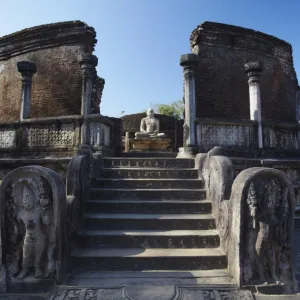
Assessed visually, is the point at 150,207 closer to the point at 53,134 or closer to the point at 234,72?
the point at 53,134

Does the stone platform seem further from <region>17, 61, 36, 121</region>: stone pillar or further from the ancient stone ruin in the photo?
<region>17, 61, 36, 121</region>: stone pillar

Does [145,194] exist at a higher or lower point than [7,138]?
lower

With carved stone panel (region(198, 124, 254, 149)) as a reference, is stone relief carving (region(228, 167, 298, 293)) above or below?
below

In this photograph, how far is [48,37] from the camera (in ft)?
40.6

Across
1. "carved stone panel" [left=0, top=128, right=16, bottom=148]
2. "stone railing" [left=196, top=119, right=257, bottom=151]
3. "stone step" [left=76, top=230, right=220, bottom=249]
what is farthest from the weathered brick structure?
"stone step" [left=76, top=230, right=220, bottom=249]

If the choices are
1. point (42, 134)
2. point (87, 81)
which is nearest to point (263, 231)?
point (42, 134)

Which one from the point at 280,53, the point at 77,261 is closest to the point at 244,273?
the point at 77,261

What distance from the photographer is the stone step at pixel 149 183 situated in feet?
16.3

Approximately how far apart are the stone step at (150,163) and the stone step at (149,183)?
806 mm

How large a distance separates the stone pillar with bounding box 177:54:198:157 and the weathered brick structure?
5.69 m

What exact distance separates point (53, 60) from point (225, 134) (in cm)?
918

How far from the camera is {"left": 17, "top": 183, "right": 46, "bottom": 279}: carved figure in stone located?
2910 mm

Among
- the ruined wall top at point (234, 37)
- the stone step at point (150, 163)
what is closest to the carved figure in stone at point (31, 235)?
the stone step at point (150, 163)

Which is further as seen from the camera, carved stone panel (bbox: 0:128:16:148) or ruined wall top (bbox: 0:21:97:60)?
ruined wall top (bbox: 0:21:97:60)
